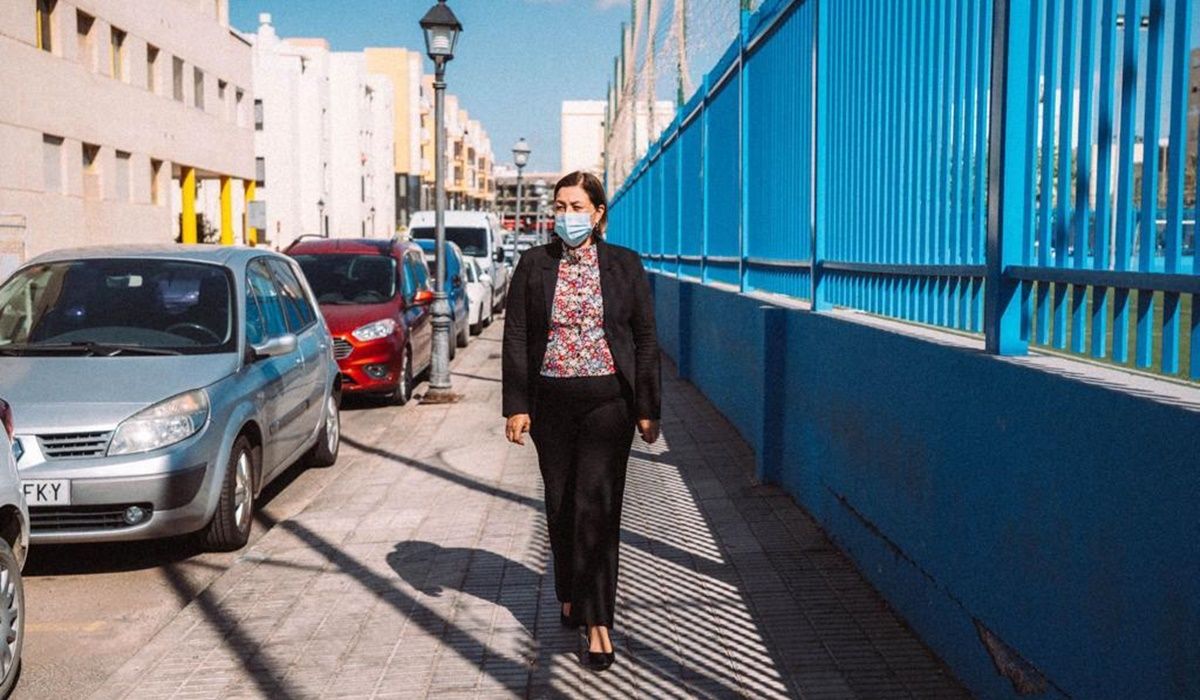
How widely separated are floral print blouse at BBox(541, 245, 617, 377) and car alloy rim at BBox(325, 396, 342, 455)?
4892 millimetres

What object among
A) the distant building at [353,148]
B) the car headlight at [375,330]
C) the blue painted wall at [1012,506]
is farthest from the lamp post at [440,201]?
the distant building at [353,148]

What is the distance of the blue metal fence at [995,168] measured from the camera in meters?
3.12

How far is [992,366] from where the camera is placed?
3.88 meters

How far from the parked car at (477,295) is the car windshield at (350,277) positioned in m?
7.35

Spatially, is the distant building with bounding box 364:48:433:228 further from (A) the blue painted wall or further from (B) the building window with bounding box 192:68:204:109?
(A) the blue painted wall

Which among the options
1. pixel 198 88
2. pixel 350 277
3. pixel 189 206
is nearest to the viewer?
pixel 350 277

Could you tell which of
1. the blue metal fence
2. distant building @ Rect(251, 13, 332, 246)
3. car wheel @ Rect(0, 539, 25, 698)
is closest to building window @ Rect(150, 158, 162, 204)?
distant building @ Rect(251, 13, 332, 246)

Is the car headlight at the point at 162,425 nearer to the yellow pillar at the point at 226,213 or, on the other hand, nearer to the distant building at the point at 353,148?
the yellow pillar at the point at 226,213

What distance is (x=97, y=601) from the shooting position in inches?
227

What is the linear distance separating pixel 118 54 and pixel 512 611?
93.7 feet

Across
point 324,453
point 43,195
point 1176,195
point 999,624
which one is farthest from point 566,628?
point 43,195

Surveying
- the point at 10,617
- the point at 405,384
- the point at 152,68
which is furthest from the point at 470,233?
the point at 10,617

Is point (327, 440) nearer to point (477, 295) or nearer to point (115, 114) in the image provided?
point (477, 295)

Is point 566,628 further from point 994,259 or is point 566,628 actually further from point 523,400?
point 994,259
